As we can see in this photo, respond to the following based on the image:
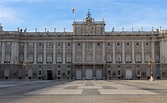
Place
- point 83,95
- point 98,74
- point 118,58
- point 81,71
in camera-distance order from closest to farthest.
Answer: point 83,95, point 81,71, point 98,74, point 118,58

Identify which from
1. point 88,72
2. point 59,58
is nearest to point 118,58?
point 88,72

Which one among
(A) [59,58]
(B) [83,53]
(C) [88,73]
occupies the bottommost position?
(C) [88,73]

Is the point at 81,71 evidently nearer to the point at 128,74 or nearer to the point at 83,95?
the point at 128,74

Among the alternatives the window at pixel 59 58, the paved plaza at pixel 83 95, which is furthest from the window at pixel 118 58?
the paved plaza at pixel 83 95

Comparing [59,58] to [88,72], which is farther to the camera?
[59,58]

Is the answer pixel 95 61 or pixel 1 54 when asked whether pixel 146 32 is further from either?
pixel 1 54

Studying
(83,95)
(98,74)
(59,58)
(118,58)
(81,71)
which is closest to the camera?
(83,95)

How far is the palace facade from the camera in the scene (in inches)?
3327

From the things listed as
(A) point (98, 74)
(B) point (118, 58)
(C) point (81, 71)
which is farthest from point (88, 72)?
(B) point (118, 58)

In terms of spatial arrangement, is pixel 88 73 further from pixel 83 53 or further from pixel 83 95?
pixel 83 95

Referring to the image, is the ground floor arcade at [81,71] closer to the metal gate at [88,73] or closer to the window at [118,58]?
the metal gate at [88,73]

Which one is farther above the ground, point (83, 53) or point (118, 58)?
point (83, 53)

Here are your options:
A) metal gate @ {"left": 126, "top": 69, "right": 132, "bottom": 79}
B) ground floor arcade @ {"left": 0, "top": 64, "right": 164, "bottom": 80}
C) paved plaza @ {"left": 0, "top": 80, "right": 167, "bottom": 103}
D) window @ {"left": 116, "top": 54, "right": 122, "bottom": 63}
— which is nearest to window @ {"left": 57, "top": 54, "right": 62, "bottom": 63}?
ground floor arcade @ {"left": 0, "top": 64, "right": 164, "bottom": 80}

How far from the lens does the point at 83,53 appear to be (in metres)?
85.4
